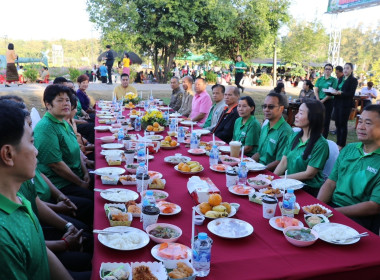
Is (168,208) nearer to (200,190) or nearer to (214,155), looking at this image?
(200,190)

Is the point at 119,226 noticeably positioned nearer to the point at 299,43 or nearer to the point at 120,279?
the point at 120,279

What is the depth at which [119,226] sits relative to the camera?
187cm

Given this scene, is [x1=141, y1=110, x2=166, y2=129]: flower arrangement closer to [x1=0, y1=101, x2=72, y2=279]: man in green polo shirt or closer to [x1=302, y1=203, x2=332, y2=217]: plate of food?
[x1=302, y1=203, x2=332, y2=217]: plate of food

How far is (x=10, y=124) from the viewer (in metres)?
1.28

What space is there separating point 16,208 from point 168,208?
3.30 feet

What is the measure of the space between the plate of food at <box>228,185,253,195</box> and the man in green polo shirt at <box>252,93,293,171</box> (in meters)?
1.22

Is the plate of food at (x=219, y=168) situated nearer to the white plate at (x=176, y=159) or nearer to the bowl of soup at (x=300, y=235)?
the white plate at (x=176, y=159)

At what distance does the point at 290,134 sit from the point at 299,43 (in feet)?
95.9

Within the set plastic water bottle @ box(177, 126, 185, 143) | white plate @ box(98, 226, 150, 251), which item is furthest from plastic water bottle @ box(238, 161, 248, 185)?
plastic water bottle @ box(177, 126, 185, 143)

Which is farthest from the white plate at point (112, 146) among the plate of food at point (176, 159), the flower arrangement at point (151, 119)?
the flower arrangement at point (151, 119)

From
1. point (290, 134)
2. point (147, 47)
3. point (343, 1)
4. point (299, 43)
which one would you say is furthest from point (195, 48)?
point (290, 134)

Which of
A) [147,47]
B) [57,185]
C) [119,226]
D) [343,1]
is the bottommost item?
[57,185]

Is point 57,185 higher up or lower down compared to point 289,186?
lower down

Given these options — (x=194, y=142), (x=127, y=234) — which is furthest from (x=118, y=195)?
(x=194, y=142)
